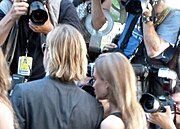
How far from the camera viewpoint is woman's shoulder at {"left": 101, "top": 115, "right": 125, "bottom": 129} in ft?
7.72

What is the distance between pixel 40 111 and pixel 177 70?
4.84 feet

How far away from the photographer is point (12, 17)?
3010 millimetres

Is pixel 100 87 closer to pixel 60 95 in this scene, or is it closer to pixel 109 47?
pixel 60 95

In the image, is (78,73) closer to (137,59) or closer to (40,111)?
(40,111)

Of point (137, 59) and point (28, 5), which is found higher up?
point (28, 5)

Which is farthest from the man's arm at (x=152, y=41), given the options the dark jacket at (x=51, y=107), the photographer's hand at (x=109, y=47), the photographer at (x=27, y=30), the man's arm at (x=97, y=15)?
the dark jacket at (x=51, y=107)

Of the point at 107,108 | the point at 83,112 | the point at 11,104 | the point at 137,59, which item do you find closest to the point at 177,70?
the point at 137,59

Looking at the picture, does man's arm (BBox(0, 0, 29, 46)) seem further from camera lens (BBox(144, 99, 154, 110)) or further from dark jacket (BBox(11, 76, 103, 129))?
camera lens (BBox(144, 99, 154, 110))

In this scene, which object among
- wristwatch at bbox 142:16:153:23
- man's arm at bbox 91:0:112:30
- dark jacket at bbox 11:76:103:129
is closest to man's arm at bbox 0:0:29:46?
dark jacket at bbox 11:76:103:129

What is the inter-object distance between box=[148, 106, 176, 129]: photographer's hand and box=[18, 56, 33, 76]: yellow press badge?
34.1 inches

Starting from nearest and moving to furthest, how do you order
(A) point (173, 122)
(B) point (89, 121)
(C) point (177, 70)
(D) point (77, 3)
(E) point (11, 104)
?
(E) point (11, 104) < (B) point (89, 121) < (A) point (173, 122) < (C) point (177, 70) < (D) point (77, 3)

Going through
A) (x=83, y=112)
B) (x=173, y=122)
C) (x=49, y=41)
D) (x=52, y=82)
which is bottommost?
(x=173, y=122)

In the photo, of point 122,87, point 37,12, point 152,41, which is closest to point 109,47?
point 152,41

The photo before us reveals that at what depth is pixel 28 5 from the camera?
2990 mm
